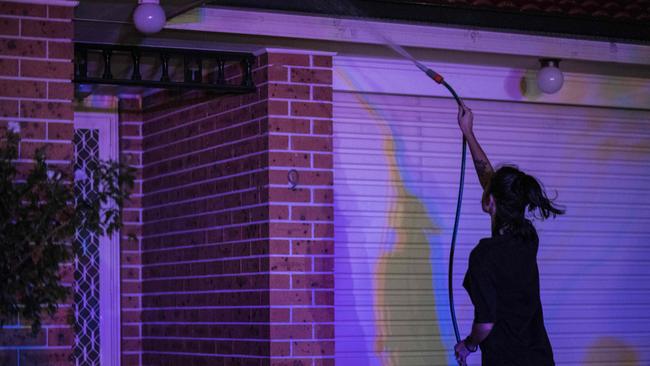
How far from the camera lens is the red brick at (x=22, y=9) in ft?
24.3

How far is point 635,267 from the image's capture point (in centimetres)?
1080

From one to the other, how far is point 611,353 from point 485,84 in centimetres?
276

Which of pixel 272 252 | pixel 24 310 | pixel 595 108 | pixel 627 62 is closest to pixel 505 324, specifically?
pixel 24 310

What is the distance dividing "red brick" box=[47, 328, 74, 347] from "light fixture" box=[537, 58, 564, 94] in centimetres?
436

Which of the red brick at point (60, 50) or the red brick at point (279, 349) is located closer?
the red brick at point (60, 50)

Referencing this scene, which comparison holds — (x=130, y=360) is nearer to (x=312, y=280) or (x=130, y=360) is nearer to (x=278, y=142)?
(x=312, y=280)

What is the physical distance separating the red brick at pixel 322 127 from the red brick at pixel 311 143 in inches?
1.8

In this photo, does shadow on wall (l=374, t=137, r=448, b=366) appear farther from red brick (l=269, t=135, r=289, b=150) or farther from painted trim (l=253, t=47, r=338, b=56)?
red brick (l=269, t=135, r=289, b=150)

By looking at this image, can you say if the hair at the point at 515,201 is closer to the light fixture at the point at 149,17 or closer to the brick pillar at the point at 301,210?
the light fixture at the point at 149,17

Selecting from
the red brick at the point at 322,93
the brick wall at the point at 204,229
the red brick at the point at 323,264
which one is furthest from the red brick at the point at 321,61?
the red brick at the point at 323,264

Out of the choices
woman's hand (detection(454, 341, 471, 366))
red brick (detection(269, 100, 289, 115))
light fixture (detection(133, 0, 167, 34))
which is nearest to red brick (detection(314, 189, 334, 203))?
red brick (detection(269, 100, 289, 115))

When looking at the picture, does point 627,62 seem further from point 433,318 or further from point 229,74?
point 229,74

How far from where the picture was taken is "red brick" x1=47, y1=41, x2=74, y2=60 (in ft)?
24.6

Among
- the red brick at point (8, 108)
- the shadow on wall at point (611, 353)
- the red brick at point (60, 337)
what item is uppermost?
the red brick at point (8, 108)
